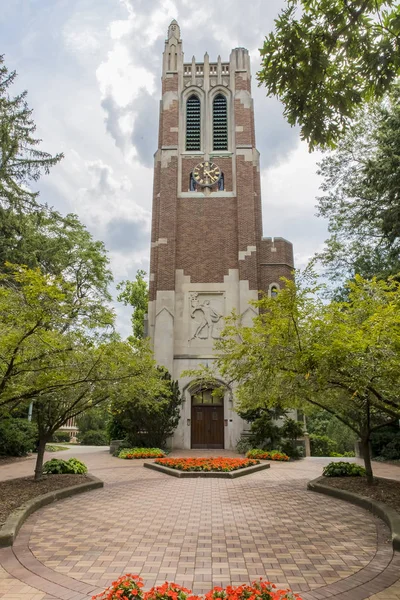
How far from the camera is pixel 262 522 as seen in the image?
7375 millimetres

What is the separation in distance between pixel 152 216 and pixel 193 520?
2144 cm

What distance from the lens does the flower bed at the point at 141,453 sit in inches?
711

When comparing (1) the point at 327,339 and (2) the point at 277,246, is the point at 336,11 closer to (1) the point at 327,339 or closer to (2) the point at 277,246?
(1) the point at 327,339

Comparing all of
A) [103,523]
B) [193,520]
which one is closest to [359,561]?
[193,520]

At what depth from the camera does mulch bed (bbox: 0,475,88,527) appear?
310 inches

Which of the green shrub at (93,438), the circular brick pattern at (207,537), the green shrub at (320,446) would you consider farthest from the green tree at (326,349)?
the green shrub at (93,438)

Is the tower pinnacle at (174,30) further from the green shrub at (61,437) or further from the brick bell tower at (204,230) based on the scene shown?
the green shrub at (61,437)

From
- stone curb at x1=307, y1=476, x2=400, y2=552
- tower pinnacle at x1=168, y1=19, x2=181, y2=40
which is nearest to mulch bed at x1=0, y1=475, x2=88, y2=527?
stone curb at x1=307, y1=476, x2=400, y2=552

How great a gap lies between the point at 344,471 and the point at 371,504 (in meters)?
3.44

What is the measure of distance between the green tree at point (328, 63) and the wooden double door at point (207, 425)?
18.5 meters

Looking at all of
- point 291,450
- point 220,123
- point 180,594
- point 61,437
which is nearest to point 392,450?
point 291,450

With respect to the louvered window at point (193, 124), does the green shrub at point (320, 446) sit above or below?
below

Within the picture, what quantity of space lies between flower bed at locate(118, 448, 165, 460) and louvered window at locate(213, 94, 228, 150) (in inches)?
753

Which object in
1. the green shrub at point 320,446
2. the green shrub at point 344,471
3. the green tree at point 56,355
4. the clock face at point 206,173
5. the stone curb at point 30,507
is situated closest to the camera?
the stone curb at point 30,507
